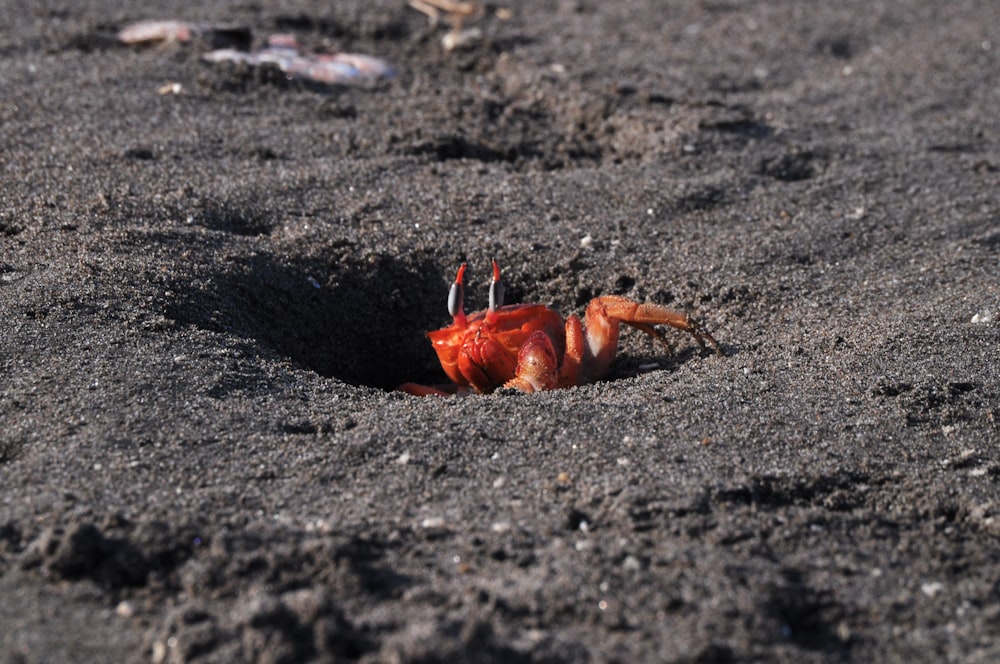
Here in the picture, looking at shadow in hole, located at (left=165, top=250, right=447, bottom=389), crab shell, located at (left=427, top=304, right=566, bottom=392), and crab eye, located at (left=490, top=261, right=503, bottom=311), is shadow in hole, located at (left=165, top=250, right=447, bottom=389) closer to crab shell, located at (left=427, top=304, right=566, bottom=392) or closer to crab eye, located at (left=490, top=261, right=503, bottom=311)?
crab shell, located at (left=427, top=304, right=566, bottom=392)

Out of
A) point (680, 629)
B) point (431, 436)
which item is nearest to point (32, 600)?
point (431, 436)

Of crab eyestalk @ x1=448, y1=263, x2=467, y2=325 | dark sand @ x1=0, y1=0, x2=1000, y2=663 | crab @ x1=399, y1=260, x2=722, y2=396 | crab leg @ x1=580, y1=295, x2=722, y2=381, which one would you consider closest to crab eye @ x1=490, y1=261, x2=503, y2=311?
crab @ x1=399, y1=260, x2=722, y2=396

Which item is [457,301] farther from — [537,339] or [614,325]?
[614,325]

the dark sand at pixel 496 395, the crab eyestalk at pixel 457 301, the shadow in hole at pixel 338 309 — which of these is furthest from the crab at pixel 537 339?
the shadow in hole at pixel 338 309

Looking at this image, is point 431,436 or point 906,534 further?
point 431,436

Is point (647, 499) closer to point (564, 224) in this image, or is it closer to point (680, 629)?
point (680, 629)

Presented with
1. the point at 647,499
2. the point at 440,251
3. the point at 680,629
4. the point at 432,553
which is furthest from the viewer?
the point at 440,251

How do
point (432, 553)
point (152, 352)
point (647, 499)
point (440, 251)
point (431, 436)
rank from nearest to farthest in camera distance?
point (432, 553) → point (647, 499) → point (431, 436) → point (152, 352) → point (440, 251)

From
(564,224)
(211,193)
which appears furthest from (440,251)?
(211,193)
